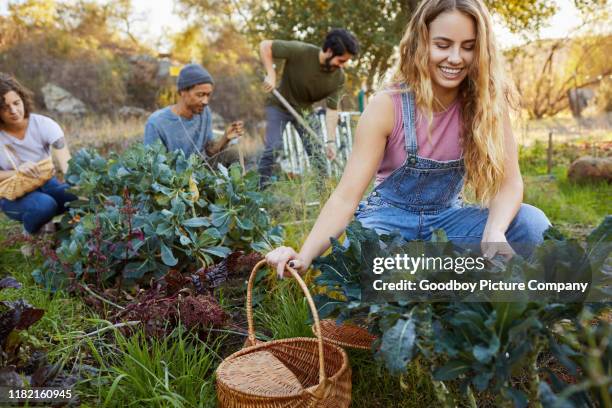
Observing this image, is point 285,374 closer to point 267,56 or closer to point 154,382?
point 154,382

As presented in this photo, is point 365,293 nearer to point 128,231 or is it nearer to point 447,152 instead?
point 447,152

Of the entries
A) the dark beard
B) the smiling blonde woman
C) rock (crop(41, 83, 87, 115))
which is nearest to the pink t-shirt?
the smiling blonde woman

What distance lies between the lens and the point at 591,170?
5.12 meters

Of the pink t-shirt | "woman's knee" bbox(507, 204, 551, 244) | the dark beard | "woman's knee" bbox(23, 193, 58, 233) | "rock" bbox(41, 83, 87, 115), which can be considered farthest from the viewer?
"rock" bbox(41, 83, 87, 115)

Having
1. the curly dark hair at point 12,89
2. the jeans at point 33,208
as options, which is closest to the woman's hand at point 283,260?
the jeans at point 33,208

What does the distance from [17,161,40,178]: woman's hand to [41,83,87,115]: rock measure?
8.96 metres

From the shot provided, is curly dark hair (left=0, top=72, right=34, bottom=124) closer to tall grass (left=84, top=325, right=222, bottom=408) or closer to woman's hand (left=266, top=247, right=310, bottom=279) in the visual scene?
tall grass (left=84, top=325, right=222, bottom=408)

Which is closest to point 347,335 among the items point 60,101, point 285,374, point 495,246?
point 285,374

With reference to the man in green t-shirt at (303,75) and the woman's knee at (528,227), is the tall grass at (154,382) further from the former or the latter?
the man in green t-shirt at (303,75)

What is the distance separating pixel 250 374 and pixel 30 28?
13891mm

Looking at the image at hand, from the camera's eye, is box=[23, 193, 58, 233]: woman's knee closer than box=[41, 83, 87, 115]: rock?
Yes

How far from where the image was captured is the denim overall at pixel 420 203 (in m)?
1.88

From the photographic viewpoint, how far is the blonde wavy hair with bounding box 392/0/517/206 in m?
1.72

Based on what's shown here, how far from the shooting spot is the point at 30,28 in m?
12.9
